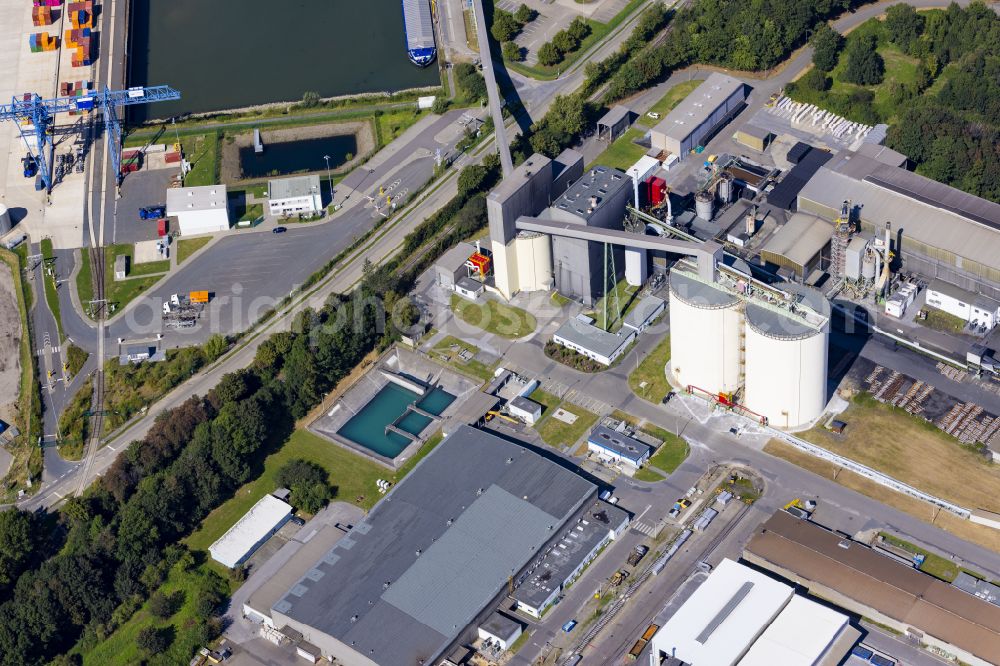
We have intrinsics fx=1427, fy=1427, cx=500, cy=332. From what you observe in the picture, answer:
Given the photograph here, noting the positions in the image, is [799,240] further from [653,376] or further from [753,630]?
[753,630]

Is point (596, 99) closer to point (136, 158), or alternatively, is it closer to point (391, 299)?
point (391, 299)

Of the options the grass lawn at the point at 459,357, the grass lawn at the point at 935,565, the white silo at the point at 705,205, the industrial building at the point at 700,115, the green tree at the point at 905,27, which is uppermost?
the green tree at the point at 905,27

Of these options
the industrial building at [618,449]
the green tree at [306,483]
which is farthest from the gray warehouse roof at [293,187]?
the industrial building at [618,449]

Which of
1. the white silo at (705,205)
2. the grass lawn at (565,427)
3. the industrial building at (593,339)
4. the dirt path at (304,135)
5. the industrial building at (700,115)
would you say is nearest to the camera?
the grass lawn at (565,427)

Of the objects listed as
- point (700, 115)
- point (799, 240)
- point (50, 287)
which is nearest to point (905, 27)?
point (700, 115)

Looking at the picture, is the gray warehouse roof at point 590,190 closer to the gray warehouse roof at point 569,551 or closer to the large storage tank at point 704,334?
the large storage tank at point 704,334

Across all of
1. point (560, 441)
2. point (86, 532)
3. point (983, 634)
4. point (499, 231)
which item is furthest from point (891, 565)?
point (86, 532)
